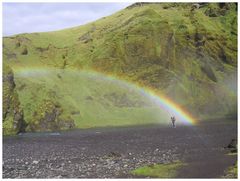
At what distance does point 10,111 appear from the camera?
387ft

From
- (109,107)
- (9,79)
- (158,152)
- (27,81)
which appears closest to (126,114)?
(109,107)

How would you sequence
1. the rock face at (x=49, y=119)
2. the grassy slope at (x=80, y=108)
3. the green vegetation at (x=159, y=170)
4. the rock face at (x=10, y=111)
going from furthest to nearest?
1. the grassy slope at (x=80, y=108)
2. the rock face at (x=49, y=119)
3. the rock face at (x=10, y=111)
4. the green vegetation at (x=159, y=170)

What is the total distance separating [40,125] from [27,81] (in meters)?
32.4

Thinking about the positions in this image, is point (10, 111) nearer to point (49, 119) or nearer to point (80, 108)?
point (49, 119)

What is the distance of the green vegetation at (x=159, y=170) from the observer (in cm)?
→ 3756

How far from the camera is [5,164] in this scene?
4716cm

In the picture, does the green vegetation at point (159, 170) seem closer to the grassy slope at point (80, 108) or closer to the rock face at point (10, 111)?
the rock face at point (10, 111)

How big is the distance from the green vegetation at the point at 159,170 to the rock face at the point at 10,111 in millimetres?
76913

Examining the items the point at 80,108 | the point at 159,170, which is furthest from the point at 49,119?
the point at 159,170

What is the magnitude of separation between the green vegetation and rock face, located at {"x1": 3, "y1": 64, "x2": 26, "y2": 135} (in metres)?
76.9

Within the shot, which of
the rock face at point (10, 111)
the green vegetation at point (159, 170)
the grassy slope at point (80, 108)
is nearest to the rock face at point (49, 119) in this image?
the grassy slope at point (80, 108)

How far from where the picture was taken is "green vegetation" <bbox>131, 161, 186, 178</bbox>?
123 ft

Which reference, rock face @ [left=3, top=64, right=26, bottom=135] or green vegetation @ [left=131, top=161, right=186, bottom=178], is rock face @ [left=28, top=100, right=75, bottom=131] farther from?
green vegetation @ [left=131, top=161, right=186, bottom=178]

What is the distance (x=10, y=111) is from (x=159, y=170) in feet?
275
